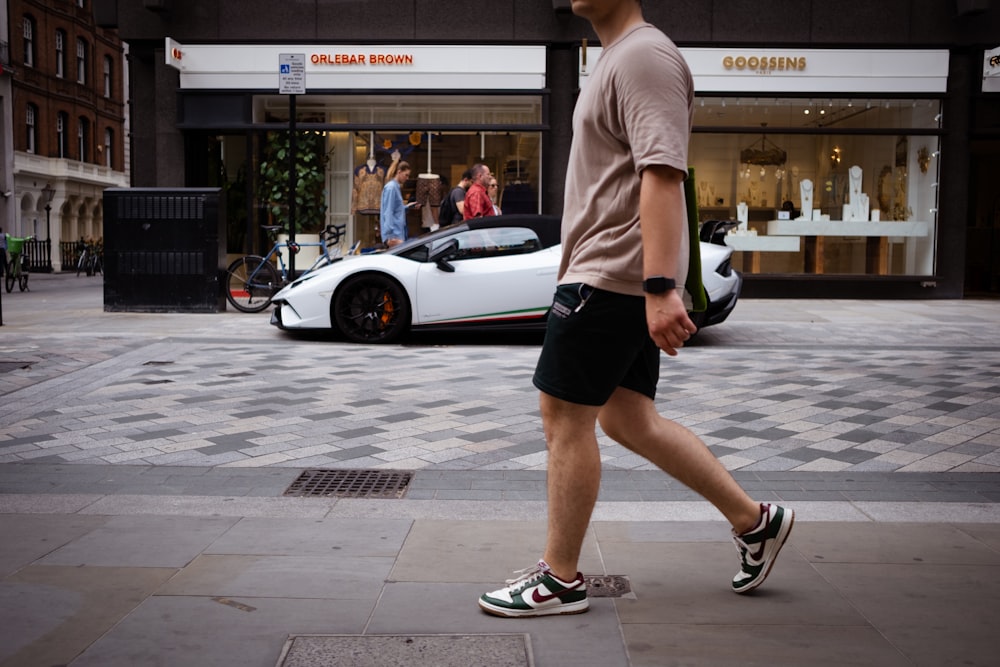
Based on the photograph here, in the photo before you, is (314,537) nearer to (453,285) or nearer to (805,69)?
(453,285)

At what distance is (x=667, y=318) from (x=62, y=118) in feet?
166

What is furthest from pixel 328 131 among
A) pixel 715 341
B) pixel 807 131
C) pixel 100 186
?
pixel 100 186

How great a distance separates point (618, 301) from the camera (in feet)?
9.16

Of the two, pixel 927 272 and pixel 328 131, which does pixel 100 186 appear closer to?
pixel 328 131

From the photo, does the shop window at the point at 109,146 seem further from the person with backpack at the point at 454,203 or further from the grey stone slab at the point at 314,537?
the grey stone slab at the point at 314,537

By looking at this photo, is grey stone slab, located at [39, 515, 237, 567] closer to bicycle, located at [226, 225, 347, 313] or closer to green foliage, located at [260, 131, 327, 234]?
bicycle, located at [226, 225, 347, 313]

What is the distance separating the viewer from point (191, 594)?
3049 mm

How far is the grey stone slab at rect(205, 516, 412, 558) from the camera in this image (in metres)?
3.52

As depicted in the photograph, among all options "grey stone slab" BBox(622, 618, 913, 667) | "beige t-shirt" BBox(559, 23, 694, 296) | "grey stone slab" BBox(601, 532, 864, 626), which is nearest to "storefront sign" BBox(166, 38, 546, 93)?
"grey stone slab" BBox(601, 532, 864, 626)

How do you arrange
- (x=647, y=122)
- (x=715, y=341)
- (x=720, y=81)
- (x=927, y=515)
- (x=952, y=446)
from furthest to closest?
(x=720, y=81) < (x=715, y=341) < (x=952, y=446) < (x=927, y=515) < (x=647, y=122)

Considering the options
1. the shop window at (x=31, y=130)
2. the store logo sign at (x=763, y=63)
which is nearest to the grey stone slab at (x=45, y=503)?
the store logo sign at (x=763, y=63)

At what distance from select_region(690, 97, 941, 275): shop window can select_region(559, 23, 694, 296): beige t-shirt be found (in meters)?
13.8

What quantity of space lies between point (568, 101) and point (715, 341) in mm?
7250

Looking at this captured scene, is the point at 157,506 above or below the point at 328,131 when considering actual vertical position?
below
